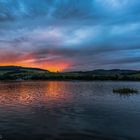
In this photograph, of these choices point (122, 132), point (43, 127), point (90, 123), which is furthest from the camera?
point (90, 123)

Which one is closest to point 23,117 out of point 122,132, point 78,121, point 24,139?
point 78,121

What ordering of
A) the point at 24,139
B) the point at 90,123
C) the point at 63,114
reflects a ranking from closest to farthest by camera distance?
the point at 24,139
the point at 90,123
the point at 63,114

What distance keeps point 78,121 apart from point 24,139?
31.4ft

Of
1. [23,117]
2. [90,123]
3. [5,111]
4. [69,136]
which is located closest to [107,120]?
[90,123]

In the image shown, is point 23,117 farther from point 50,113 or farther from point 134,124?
point 134,124

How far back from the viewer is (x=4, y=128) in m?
25.7

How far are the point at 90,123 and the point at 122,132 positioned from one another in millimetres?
5362

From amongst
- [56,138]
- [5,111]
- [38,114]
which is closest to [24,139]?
[56,138]

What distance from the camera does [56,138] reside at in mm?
22281

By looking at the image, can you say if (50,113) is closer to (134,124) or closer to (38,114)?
(38,114)

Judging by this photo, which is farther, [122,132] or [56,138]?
[122,132]

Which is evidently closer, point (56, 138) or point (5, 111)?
point (56, 138)

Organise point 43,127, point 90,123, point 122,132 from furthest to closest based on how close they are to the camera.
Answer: point 90,123 < point 43,127 < point 122,132

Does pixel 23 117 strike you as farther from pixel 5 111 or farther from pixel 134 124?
pixel 134 124
